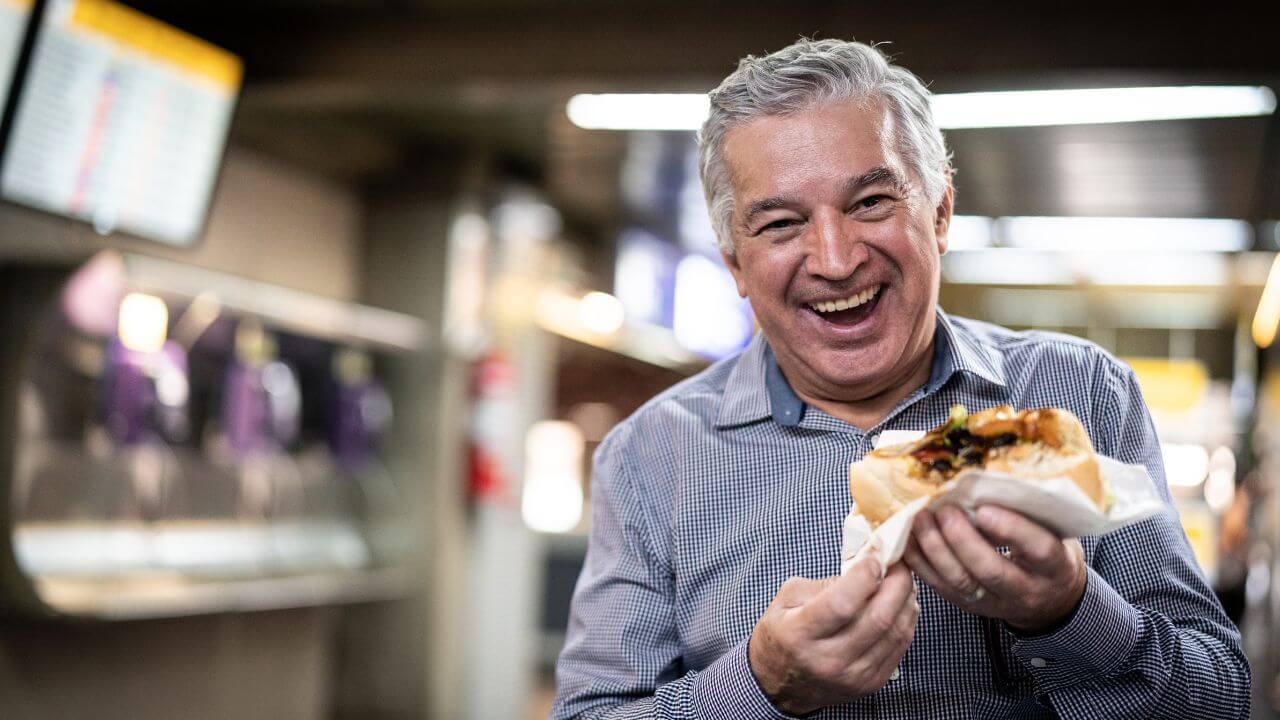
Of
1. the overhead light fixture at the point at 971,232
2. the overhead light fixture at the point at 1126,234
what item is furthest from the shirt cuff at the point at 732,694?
the overhead light fixture at the point at 1126,234

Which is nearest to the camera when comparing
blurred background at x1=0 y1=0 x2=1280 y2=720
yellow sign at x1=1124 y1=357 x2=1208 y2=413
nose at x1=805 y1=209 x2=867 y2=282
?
nose at x1=805 y1=209 x2=867 y2=282

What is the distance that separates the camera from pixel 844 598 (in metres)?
1.30

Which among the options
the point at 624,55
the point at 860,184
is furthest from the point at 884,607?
the point at 624,55

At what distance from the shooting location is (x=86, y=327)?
525 centimetres

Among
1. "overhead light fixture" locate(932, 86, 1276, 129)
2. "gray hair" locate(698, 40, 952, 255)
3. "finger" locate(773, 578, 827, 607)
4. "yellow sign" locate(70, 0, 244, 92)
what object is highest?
"overhead light fixture" locate(932, 86, 1276, 129)

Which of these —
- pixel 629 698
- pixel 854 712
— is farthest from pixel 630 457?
pixel 854 712

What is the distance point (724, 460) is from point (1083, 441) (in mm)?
592

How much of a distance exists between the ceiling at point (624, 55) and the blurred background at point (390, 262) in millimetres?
18

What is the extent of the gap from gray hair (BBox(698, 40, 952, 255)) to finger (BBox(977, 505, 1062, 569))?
62 cm

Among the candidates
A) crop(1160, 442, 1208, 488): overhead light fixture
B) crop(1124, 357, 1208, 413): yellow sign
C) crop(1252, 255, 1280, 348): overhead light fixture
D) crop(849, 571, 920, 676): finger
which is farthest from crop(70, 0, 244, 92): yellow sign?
crop(1160, 442, 1208, 488): overhead light fixture

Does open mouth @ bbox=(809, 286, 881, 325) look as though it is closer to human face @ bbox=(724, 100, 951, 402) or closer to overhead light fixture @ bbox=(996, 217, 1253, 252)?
human face @ bbox=(724, 100, 951, 402)

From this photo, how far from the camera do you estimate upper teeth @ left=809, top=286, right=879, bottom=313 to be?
165 cm

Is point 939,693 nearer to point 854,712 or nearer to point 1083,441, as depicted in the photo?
point 854,712

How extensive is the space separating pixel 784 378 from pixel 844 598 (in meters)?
0.62
